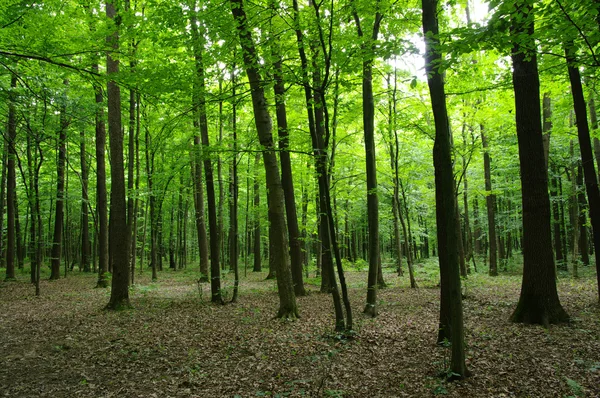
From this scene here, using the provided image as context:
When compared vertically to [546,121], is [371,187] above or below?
below

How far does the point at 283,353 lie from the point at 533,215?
20.3ft

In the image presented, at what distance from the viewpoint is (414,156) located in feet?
74.0

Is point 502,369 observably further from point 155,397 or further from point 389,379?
point 155,397

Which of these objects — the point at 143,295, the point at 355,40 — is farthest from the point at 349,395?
the point at 143,295

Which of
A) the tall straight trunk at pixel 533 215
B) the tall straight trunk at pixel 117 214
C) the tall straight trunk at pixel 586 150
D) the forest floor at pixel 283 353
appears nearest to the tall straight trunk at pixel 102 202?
the tall straight trunk at pixel 117 214

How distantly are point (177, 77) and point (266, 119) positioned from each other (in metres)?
2.25

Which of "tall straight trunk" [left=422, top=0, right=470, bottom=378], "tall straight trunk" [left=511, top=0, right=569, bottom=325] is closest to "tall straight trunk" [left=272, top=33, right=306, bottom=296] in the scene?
"tall straight trunk" [left=511, top=0, right=569, bottom=325]

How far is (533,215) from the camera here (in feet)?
25.1

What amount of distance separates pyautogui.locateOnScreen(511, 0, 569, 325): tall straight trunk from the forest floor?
50 cm

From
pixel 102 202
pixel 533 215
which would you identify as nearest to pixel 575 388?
pixel 533 215

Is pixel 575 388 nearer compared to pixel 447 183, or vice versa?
pixel 575 388

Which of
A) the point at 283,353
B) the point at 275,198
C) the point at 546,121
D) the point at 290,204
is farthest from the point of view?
the point at 546,121

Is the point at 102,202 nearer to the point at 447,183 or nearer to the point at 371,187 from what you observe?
the point at 371,187

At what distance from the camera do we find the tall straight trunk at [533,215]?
290 inches
